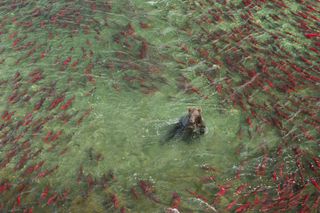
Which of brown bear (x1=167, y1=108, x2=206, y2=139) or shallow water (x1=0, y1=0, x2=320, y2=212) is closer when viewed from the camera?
shallow water (x1=0, y1=0, x2=320, y2=212)

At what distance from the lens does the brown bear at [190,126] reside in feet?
25.9

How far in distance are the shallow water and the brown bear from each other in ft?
0.71

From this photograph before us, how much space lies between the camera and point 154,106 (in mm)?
9195

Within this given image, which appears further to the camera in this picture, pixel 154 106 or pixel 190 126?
pixel 154 106

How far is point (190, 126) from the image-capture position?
813cm

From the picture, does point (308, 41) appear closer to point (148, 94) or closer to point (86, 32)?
point (148, 94)

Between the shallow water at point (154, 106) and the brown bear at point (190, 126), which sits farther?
the brown bear at point (190, 126)

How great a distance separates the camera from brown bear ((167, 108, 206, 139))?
7.89 meters

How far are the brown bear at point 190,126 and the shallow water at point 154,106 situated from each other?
216 mm

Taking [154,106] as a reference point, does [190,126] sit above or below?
above

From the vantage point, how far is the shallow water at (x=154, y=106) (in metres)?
7.50

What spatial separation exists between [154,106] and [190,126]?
1.41m

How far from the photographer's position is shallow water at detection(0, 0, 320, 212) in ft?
24.6

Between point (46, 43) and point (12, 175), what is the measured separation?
466 centimetres
